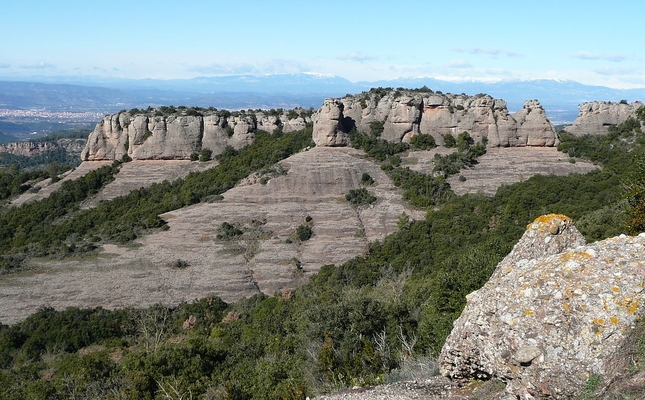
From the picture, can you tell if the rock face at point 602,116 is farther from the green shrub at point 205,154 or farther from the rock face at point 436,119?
the green shrub at point 205,154

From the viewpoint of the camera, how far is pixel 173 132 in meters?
53.6

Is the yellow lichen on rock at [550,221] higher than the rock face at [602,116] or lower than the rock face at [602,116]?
lower

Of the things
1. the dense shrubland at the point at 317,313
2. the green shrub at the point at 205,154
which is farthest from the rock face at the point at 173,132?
the dense shrubland at the point at 317,313

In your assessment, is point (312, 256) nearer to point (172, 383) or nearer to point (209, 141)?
point (172, 383)

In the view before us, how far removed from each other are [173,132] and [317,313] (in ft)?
128

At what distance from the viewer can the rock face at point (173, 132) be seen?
53656mm

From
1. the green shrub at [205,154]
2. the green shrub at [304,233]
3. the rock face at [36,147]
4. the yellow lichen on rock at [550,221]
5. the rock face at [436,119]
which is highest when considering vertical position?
the rock face at [436,119]

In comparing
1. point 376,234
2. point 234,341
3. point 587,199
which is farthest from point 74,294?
point 587,199

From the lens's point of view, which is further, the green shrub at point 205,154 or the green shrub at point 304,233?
the green shrub at point 205,154

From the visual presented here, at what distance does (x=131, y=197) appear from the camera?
48156mm

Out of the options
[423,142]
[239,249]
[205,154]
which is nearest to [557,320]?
[239,249]

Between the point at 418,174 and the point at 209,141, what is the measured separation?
21006mm

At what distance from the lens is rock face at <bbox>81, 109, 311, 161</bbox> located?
53.7 meters

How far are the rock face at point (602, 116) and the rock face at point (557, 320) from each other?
2184 inches
